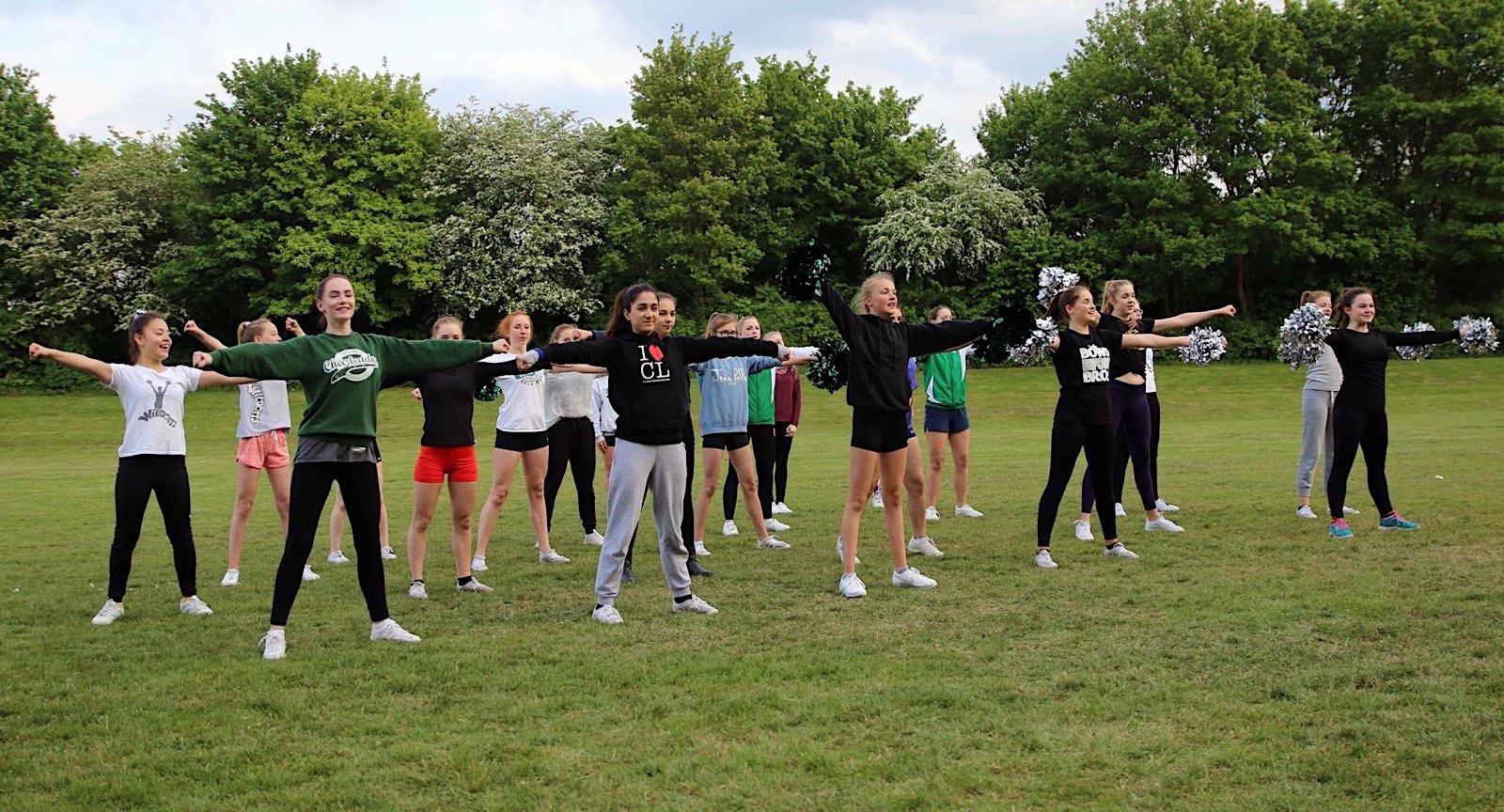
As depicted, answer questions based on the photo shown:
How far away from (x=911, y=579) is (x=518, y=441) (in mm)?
3587

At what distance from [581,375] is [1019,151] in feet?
152

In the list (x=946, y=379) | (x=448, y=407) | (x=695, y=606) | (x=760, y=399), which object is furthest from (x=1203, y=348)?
(x=448, y=407)

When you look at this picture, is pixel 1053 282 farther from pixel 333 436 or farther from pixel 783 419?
pixel 333 436

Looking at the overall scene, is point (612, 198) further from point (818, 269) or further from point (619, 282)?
point (818, 269)

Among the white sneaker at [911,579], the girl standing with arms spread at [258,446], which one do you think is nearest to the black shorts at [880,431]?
the white sneaker at [911,579]

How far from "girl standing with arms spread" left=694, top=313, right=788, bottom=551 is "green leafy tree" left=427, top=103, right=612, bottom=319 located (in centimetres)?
3645

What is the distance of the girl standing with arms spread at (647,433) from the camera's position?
7.59 meters

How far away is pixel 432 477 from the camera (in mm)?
8539

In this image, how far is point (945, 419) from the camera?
12117 millimetres

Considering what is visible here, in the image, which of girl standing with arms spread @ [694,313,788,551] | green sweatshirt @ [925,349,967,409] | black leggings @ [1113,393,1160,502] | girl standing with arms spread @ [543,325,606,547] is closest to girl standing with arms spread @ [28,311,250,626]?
girl standing with arms spread @ [543,325,606,547]

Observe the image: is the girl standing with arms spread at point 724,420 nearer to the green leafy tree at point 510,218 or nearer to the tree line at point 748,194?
the tree line at point 748,194

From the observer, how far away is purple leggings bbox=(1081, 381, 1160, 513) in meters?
10.8

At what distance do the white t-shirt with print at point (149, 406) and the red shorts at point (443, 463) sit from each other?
1.66 meters

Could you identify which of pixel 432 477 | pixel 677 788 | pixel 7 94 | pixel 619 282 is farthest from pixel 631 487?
pixel 7 94
